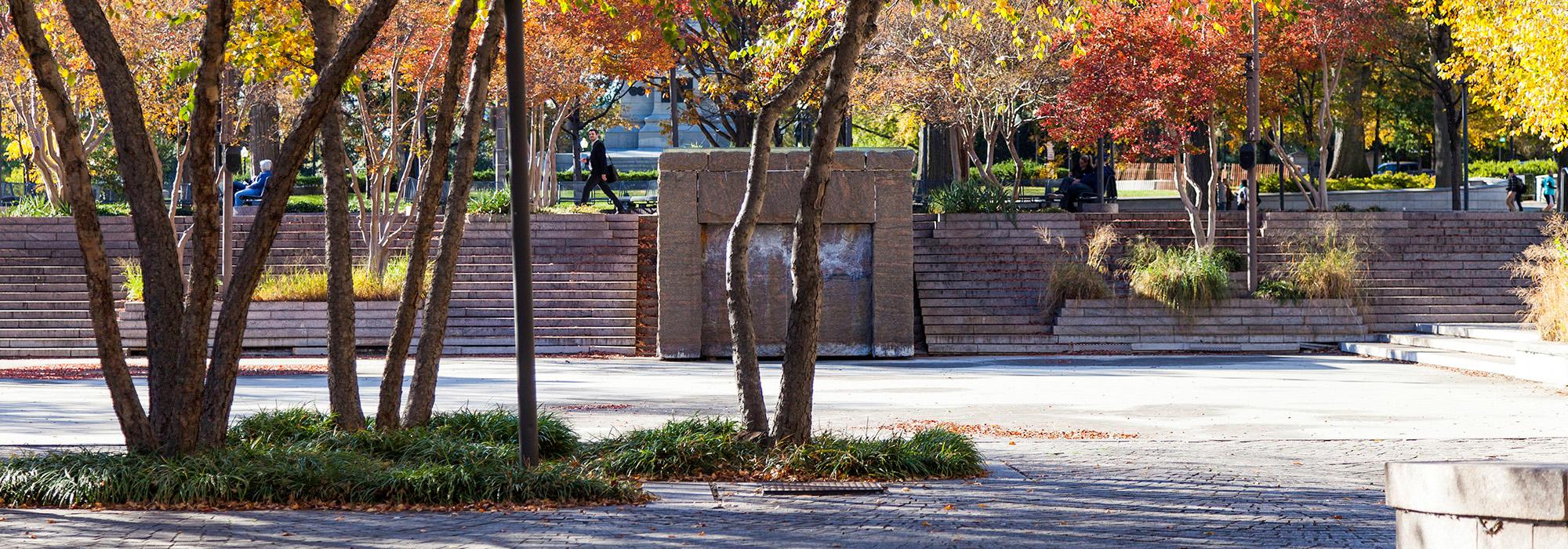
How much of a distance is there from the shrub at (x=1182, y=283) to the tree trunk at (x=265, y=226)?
15276mm

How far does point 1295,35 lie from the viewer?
83.9 feet

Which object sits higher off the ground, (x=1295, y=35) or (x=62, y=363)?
(x=1295, y=35)

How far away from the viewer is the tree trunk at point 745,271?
9.33 m

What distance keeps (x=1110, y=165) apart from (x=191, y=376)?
2894cm

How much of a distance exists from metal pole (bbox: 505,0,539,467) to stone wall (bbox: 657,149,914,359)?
10140 millimetres

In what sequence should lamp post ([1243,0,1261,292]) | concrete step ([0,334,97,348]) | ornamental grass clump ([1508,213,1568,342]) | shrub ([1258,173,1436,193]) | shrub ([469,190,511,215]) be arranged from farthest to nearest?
shrub ([1258,173,1436,193]) < shrub ([469,190,511,215]) < lamp post ([1243,0,1261,292]) < concrete step ([0,334,97,348]) < ornamental grass clump ([1508,213,1568,342])

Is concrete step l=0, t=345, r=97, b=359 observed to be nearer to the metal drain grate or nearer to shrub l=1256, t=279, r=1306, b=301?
the metal drain grate

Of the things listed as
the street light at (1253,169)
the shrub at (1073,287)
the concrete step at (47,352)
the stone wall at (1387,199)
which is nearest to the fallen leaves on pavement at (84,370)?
the concrete step at (47,352)

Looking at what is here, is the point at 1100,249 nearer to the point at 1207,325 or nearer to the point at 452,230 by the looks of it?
the point at 1207,325

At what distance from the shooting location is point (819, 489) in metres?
8.65

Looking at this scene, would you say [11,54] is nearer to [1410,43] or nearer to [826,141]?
[826,141]

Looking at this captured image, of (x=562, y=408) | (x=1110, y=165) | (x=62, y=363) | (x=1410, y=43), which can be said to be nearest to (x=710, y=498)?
(x=562, y=408)

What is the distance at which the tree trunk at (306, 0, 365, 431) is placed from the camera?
31.1 feet

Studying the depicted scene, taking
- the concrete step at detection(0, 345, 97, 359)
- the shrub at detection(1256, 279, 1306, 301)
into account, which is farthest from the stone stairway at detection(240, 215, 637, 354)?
the shrub at detection(1256, 279, 1306, 301)
